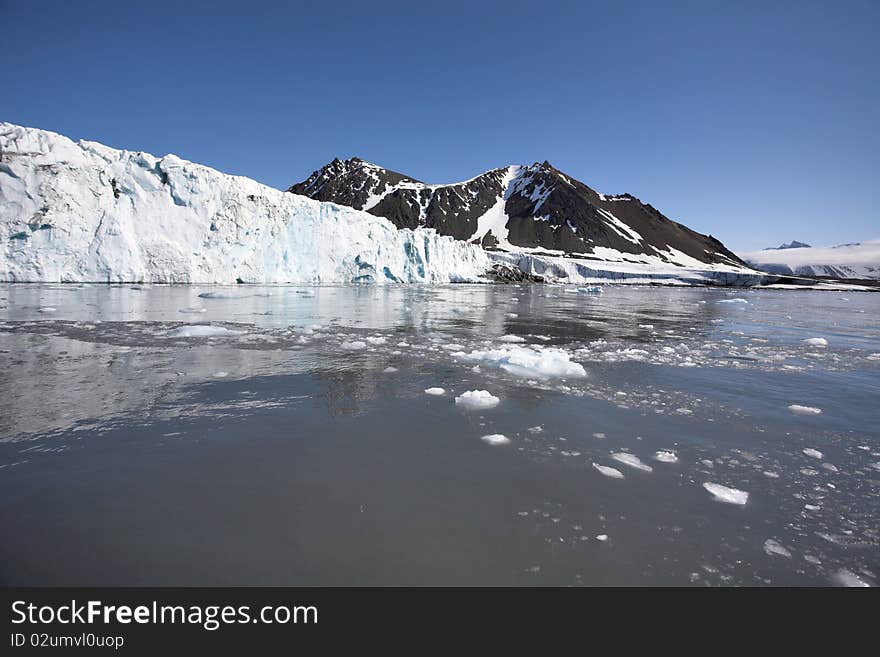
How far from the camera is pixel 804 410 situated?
5.13 meters

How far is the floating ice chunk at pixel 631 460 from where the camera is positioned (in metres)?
3.44

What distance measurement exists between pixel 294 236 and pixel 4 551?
36.8 meters

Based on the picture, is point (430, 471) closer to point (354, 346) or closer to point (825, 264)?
point (354, 346)

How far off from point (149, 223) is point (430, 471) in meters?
35.0

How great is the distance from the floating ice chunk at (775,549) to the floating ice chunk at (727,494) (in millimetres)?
474

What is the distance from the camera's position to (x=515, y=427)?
432 cm

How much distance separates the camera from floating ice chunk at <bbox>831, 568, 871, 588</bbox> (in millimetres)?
2174

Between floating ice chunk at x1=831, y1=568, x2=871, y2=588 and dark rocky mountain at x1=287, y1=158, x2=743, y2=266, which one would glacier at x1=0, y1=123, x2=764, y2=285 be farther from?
dark rocky mountain at x1=287, y1=158, x2=743, y2=266

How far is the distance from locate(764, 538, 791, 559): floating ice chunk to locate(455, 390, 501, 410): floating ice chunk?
2.89m

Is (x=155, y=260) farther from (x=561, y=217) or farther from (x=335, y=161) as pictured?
(x=335, y=161)

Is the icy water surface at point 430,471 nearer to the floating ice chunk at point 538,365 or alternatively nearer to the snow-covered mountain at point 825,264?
the floating ice chunk at point 538,365
